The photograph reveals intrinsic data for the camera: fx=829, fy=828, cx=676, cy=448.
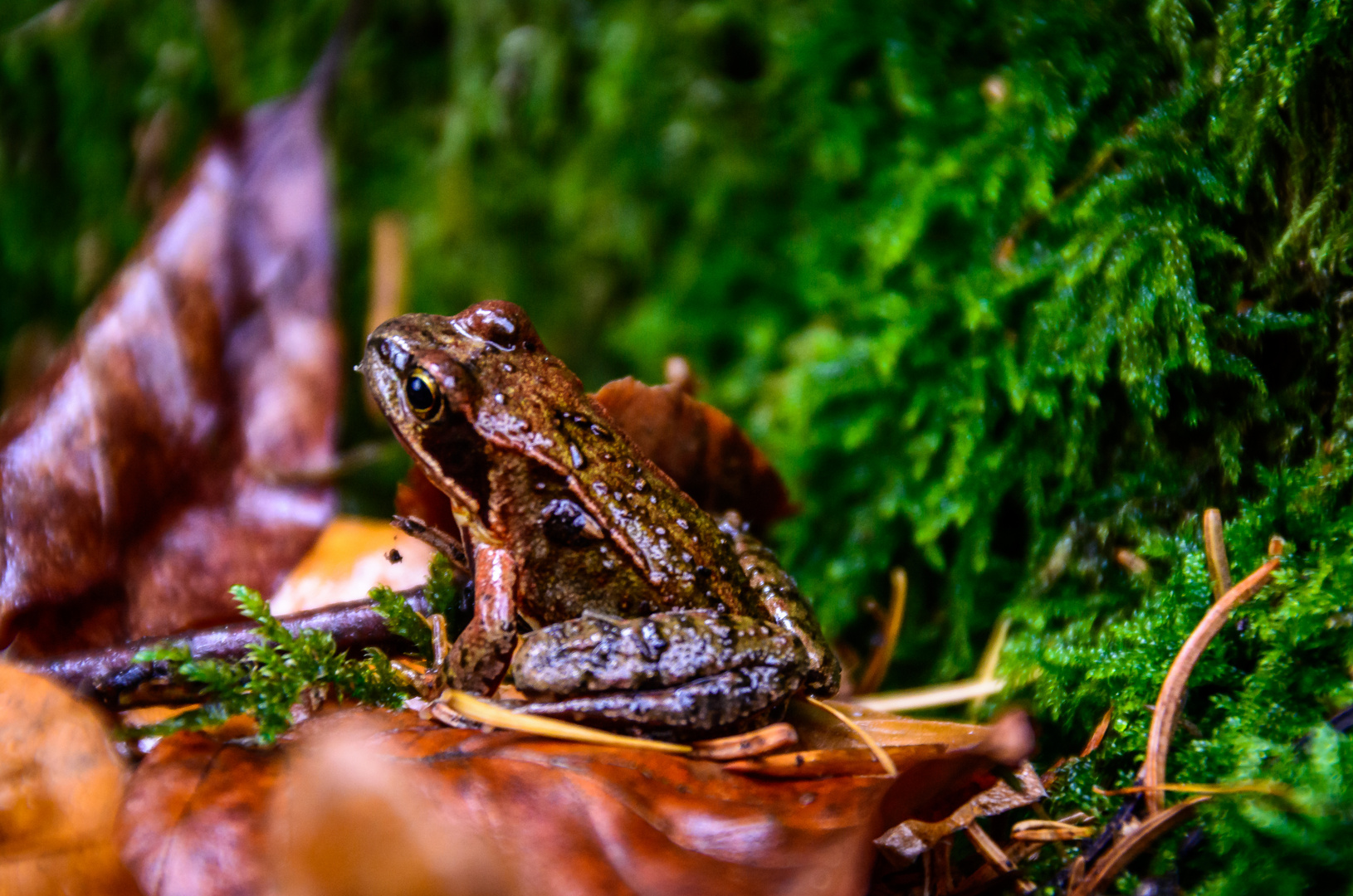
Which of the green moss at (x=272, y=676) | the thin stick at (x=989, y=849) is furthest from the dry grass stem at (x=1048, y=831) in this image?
the green moss at (x=272, y=676)

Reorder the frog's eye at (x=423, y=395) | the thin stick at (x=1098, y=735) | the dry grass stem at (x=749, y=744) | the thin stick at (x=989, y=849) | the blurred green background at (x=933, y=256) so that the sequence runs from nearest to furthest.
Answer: the thin stick at (x=989, y=849)
the dry grass stem at (x=749, y=744)
the thin stick at (x=1098, y=735)
the blurred green background at (x=933, y=256)
the frog's eye at (x=423, y=395)

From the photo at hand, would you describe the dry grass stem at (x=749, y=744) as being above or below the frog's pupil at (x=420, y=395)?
below

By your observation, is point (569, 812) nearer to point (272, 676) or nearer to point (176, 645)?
point (272, 676)

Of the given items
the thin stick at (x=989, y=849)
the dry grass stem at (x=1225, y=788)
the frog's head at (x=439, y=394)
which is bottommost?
the thin stick at (x=989, y=849)

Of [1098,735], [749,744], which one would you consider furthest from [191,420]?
[1098,735]

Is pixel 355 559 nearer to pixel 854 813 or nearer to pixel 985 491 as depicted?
pixel 854 813

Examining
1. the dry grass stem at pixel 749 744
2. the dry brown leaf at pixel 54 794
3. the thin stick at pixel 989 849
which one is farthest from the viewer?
the dry grass stem at pixel 749 744

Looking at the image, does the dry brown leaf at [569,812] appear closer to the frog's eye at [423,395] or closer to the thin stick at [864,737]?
the thin stick at [864,737]

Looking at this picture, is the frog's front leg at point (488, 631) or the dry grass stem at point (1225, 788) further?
the frog's front leg at point (488, 631)
